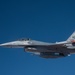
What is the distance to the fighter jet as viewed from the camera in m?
175

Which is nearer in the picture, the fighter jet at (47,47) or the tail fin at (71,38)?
the tail fin at (71,38)

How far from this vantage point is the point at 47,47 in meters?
176

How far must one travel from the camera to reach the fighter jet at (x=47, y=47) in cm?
17500

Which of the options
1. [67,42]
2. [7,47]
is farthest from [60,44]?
[7,47]

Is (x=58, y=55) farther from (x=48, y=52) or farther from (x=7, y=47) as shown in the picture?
(x=7, y=47)

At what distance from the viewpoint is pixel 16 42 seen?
17775cm

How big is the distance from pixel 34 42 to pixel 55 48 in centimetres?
608

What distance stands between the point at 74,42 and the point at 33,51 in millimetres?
11648

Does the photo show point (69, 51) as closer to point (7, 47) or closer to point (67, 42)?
point (67, 42)

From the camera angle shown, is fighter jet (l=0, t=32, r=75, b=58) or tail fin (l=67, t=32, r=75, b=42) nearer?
tail fin (l=67, t=32, r=75, b=42)

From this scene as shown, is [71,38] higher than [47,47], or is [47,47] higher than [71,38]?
[71,38]

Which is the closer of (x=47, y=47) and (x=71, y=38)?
(x=71, y=38)

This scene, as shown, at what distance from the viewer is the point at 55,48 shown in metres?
177

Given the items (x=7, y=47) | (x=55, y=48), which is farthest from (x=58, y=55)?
(x=7, y=47)
